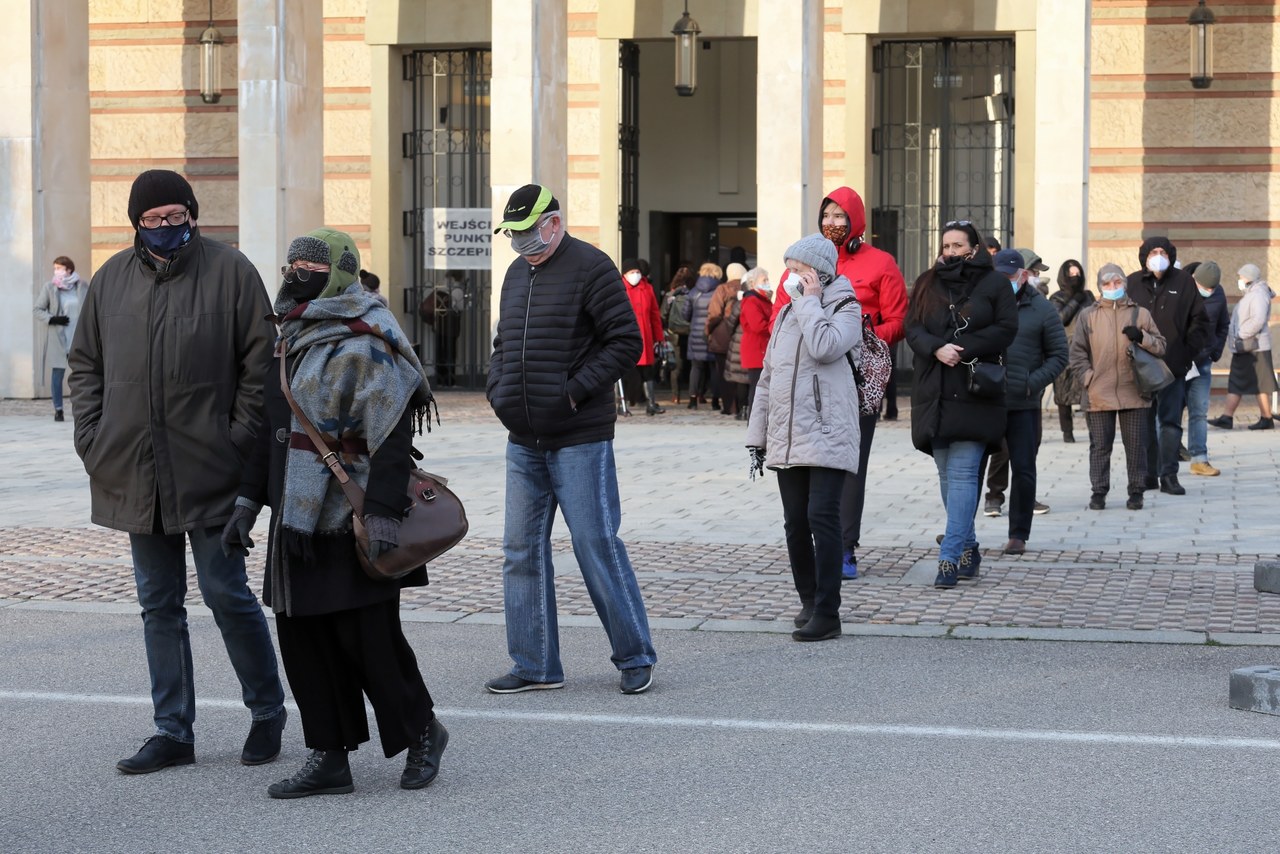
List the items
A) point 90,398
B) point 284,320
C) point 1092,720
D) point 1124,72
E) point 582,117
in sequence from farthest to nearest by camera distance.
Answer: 1. point 582,117
2. point 1124,72
3. point 1092,720
4. point 90,398
5. point 284,320

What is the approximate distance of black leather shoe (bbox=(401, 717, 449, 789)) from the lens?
555 centimetres

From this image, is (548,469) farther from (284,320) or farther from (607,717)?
(284,320)

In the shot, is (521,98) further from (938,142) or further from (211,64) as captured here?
(938,142)

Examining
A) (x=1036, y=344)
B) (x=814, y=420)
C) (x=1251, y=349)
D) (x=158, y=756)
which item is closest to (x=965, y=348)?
(x=814, y=420)

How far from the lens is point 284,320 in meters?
5.50

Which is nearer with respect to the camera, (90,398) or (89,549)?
(90,398)

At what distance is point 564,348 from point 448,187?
18949 millimetres

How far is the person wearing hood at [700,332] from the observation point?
71.3 feet

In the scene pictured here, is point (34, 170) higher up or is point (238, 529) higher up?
point (34, 170)

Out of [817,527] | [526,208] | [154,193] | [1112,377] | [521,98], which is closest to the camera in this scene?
[154,193]

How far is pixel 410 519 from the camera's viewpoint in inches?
213

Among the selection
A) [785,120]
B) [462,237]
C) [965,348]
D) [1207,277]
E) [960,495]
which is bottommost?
[960,495]

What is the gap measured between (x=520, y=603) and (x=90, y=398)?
6.01ft

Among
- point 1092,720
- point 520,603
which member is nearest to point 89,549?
point 520,603
